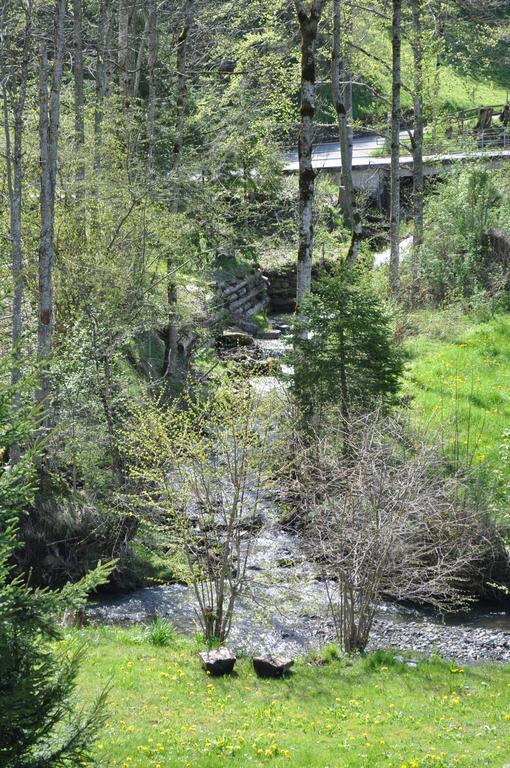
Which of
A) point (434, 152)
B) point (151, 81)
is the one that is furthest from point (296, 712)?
point (434, 152)

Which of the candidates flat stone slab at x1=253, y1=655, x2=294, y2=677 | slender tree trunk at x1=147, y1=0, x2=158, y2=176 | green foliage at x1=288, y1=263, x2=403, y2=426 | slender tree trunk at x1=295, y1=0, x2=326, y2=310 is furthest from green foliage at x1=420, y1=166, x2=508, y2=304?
flat stone slab at x1=253, y1=655, x2=294, y2=677

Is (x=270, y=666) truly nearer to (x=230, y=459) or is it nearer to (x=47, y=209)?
(x=230, y=459)

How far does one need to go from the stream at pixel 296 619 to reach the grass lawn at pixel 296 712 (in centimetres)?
124

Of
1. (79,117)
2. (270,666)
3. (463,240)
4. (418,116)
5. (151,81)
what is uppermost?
(151,81)

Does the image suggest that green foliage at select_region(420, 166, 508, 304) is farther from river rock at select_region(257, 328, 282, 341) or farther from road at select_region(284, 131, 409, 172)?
road at select_region(284, 131, 409, 172)

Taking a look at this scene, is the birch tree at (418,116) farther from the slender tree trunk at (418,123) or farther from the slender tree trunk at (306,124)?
the slender tree trunk at (306,124)

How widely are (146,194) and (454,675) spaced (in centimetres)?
1165

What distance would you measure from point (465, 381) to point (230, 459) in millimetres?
9206

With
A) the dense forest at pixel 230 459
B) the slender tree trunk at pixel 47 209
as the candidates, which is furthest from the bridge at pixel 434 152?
the slender tree trunk at pixel 47 209

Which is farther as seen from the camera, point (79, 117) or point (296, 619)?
point (79, 117)

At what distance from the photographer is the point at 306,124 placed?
19.0 m

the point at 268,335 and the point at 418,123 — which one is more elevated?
the point at 418,123

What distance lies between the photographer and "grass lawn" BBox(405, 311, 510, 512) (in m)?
17.7

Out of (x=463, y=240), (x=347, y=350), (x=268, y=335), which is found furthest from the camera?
(x=268, y=335)
